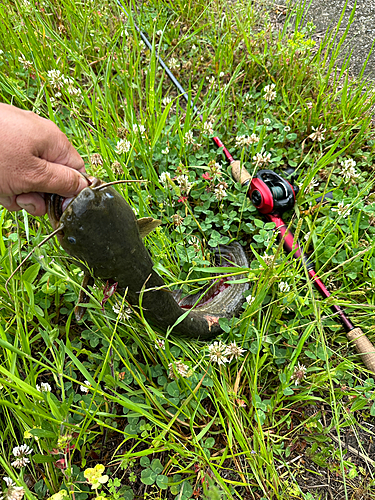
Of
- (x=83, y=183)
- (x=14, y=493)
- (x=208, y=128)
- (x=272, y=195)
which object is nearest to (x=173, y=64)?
(x=208, y=128)

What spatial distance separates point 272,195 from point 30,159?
1580 mm

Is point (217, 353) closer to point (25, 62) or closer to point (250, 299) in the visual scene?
point (250, 299)

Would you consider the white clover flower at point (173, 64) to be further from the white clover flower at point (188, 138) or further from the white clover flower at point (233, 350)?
the white clover flower at point (233, 350)

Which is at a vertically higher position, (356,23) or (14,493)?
(356,23)

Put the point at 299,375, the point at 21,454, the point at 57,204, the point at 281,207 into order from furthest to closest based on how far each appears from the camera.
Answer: the point at 281,207, the point at 299,375, the point at 21,454, the point at 57,204

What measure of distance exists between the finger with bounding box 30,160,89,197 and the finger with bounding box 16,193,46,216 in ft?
0.40

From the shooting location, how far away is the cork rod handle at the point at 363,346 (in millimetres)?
1918

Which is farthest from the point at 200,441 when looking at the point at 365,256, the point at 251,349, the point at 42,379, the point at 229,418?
the point at 365,256

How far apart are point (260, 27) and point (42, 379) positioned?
3.98 metres

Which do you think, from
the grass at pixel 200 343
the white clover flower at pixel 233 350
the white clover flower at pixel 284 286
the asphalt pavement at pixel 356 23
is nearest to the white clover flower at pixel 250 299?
the grass at pixel 200 343

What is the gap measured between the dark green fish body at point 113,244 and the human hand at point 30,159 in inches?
3.7

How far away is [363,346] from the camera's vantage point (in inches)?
76.4

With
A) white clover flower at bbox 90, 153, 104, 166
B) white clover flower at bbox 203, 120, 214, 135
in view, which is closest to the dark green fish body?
white clover flower at bbox 90, 153, 104, 166

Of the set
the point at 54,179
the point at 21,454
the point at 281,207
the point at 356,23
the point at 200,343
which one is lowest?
the point at 21,454
